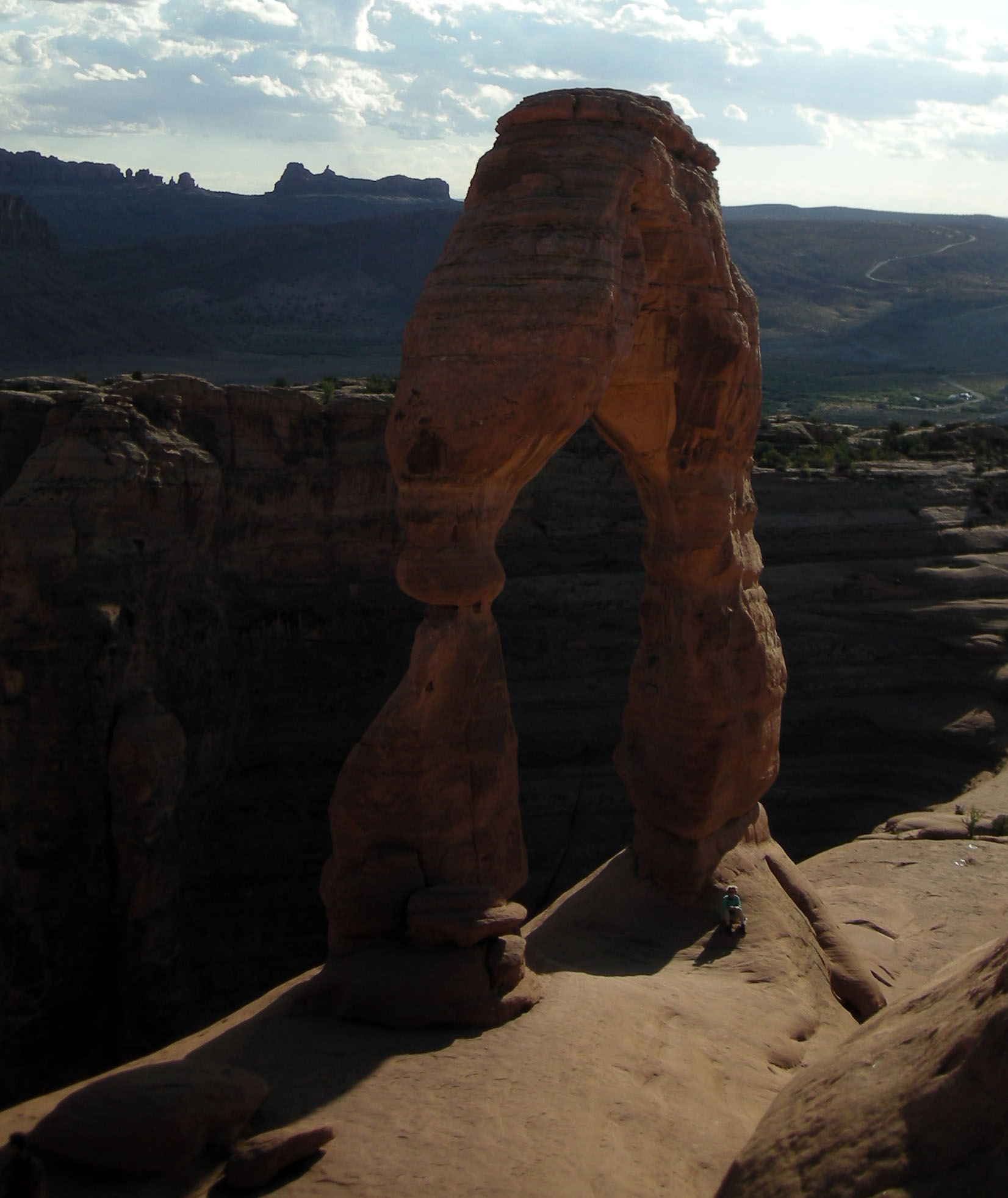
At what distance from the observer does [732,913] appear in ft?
33.4

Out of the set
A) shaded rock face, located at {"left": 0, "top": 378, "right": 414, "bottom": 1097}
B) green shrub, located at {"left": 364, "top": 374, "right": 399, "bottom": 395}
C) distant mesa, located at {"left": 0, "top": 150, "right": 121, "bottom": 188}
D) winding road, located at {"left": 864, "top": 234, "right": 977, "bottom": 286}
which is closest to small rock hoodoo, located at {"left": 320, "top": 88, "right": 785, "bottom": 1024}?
shaded rock face, located at {"left": 0, "top": 378, "right": 414, "bottom": 1097}

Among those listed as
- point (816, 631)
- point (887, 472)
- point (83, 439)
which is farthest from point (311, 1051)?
point (887, 472)

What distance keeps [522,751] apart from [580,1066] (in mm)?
11536

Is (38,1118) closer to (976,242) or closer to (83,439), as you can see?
(83,439)

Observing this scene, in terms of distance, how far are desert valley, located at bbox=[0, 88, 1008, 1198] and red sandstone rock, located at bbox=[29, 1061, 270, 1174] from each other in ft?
0.07

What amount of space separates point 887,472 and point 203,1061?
1756cm

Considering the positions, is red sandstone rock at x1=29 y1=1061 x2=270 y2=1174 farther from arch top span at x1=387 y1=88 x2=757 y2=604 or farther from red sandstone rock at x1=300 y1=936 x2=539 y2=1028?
arch top span at x1=387 y1=88 x2=757 y2=604

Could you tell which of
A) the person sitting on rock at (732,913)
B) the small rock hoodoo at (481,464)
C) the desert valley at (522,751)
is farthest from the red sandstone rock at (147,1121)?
the person sitting on rock at (732,913)

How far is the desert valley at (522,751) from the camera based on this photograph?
6520mm

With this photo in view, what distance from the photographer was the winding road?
10006 cm

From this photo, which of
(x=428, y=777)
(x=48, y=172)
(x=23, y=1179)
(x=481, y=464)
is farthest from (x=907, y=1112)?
(x=48, y=172)

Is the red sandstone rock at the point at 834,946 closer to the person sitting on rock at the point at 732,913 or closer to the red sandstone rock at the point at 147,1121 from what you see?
the person sitting on rock at the point at 732,913

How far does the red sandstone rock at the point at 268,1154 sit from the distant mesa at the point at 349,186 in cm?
14308

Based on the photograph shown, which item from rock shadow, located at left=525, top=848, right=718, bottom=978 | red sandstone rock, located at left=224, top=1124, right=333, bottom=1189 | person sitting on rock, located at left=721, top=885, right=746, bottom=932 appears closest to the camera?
red sandstone rock, located at left=224, top=1124, right=333, bottom=1189
